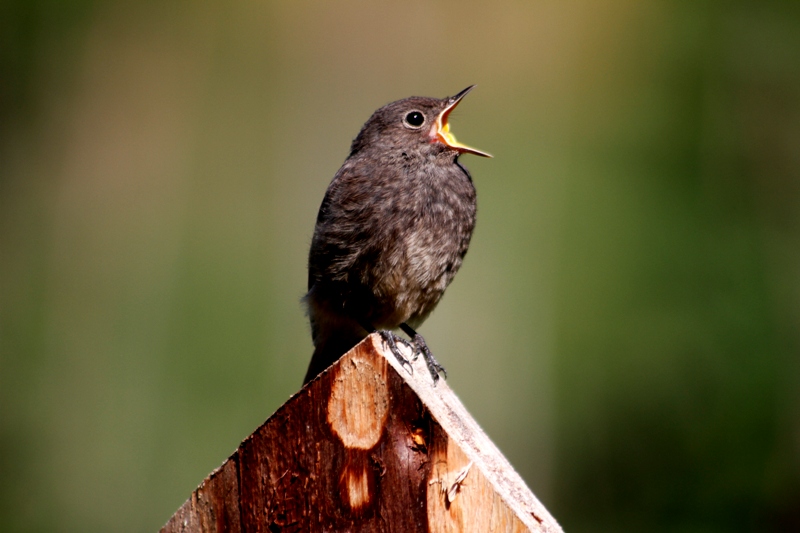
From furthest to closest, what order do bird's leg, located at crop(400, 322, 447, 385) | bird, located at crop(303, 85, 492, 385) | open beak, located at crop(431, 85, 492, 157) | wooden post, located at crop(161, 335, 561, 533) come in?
1. open beak, located at crop(431, 85, 492, 157)
2. bird, located at crop(303, 85, 492, 385)
3. bird's leg, located at crop(400, 322, 447, 385)
4. wooden post, located at crop(161, 335, 561, 533)

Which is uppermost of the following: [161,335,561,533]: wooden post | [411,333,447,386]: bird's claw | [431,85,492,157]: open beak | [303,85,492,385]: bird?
[431,85,492,157]: open beak

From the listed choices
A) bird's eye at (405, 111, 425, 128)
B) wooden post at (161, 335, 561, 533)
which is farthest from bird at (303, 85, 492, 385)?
wooden post at (161, 335, 561, 533)

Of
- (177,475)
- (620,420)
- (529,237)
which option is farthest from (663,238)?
(177,475)

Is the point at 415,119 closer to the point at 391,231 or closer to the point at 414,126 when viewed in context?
the point at 414,126

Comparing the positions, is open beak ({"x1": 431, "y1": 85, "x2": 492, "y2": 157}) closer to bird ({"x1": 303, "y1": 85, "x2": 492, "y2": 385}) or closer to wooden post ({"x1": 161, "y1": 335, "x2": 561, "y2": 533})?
bird ({"x1": 303, "y1": 85, "x2": 492, "y2": 385})

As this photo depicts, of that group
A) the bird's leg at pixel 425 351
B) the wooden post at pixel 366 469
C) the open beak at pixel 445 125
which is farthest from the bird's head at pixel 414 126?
the wooden post at pixel 366 469

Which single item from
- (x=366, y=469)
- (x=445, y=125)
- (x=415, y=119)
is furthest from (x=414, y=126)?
(x=366, y=469)

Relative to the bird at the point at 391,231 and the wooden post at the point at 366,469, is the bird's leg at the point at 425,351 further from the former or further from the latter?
the wooden post at the point at 366,469
